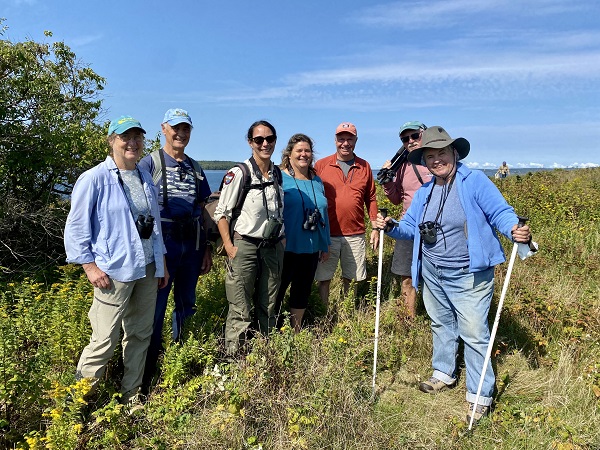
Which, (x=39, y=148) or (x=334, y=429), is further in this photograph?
(x=39, y=148)

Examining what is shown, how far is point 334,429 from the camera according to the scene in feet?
9.61

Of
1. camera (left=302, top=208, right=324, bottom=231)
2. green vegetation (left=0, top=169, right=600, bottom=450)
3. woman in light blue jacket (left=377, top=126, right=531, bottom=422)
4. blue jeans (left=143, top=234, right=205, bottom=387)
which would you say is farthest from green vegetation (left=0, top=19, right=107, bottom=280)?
woman in light blue jacket (left=377, top=126, right=531, bottom=422)

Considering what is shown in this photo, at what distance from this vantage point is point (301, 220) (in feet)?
14.1

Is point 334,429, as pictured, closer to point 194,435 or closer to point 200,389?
point 194,435

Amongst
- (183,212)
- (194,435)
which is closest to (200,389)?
(194,435)

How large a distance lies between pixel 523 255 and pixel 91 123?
7.94 meters

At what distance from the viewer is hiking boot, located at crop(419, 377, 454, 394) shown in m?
3.87

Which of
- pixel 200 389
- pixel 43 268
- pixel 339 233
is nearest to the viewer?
pixel 200 389

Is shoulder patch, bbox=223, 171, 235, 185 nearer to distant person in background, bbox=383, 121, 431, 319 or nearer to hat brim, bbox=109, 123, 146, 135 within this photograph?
hat brim, bbox=109, 123, 146, 135

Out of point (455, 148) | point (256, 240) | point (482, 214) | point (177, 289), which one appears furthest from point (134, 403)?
point (455, 148)

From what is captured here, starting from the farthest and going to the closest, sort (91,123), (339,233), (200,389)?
(91,123) < (339,233) < (200,389)

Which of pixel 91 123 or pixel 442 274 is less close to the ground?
pixel 91 123

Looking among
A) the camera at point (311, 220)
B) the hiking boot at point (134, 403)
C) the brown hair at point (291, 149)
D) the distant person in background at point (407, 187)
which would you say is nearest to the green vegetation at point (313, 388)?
the hiking boot at point (134, 403)

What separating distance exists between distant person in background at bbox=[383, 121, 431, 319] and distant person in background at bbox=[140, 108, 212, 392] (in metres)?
2.28
